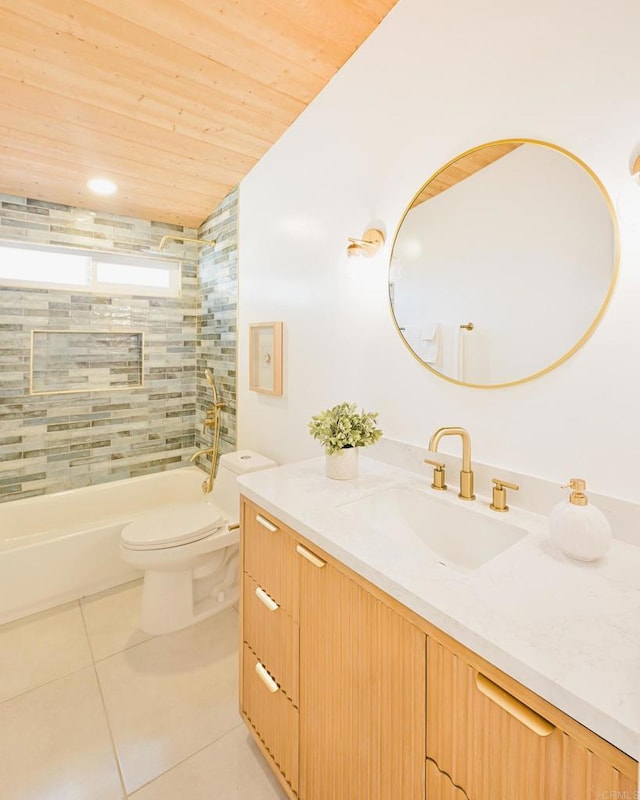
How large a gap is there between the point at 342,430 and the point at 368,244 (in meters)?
0.76

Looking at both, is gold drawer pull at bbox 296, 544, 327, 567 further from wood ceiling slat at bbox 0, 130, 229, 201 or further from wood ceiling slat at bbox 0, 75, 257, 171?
wood ceiling slat at bbox 0, 130, 229, 201

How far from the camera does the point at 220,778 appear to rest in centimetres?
126

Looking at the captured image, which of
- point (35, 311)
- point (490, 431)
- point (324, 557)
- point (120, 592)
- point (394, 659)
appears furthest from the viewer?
point (35, 311)

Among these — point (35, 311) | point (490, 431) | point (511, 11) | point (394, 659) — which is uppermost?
point (511, 11)

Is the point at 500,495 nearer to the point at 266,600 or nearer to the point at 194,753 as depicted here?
the point at 266,600

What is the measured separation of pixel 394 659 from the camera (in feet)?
2.46

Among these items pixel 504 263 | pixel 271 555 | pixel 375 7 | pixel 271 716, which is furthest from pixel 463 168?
pixel 271 716

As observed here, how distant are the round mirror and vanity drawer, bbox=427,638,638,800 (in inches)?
30.6

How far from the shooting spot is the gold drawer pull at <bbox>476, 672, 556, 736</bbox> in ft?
1.69

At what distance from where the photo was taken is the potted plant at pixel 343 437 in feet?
4.31

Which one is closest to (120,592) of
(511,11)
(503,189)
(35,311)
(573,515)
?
(35,311)

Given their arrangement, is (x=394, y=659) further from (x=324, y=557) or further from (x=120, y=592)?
(x=120, y=592)

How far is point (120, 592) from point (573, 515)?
243cm

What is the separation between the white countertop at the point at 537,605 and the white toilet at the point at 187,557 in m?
1.08
